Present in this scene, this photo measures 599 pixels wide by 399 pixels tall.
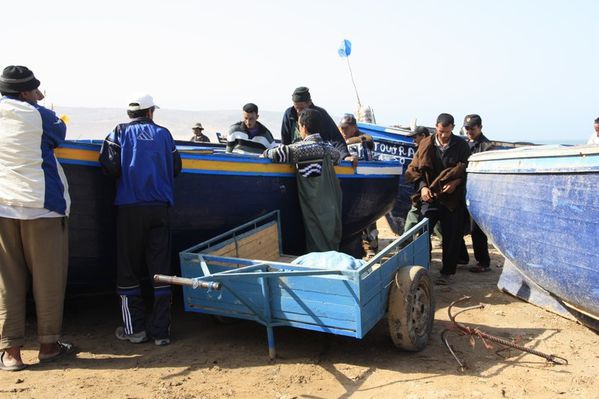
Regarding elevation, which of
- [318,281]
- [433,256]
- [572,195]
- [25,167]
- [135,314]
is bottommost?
[433,256]

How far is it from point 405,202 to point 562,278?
15.4 ft

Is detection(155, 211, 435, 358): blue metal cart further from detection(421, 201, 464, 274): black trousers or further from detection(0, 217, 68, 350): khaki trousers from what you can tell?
detection(421, 201, 464, 274): black trousers

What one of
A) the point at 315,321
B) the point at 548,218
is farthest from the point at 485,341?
the point at 315,321

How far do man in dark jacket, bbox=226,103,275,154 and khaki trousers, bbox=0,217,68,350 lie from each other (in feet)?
7.63

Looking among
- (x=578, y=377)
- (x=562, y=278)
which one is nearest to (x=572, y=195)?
(x=562, y=278)

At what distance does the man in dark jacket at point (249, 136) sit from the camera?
19.0 feet

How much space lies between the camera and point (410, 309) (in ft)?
12.3

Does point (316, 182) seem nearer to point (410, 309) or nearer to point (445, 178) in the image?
point (445, 178)

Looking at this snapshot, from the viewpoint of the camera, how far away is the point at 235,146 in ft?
19.1

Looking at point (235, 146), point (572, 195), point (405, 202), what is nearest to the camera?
point (572, 195)

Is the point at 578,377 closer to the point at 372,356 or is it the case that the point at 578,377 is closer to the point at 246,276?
the point at 372,356

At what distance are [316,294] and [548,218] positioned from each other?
5.88 feet

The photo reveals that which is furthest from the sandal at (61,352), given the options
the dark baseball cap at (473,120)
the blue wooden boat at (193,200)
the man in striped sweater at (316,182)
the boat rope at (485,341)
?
the dark baseball cap at (473,120)

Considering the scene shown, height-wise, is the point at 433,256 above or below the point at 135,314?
below
